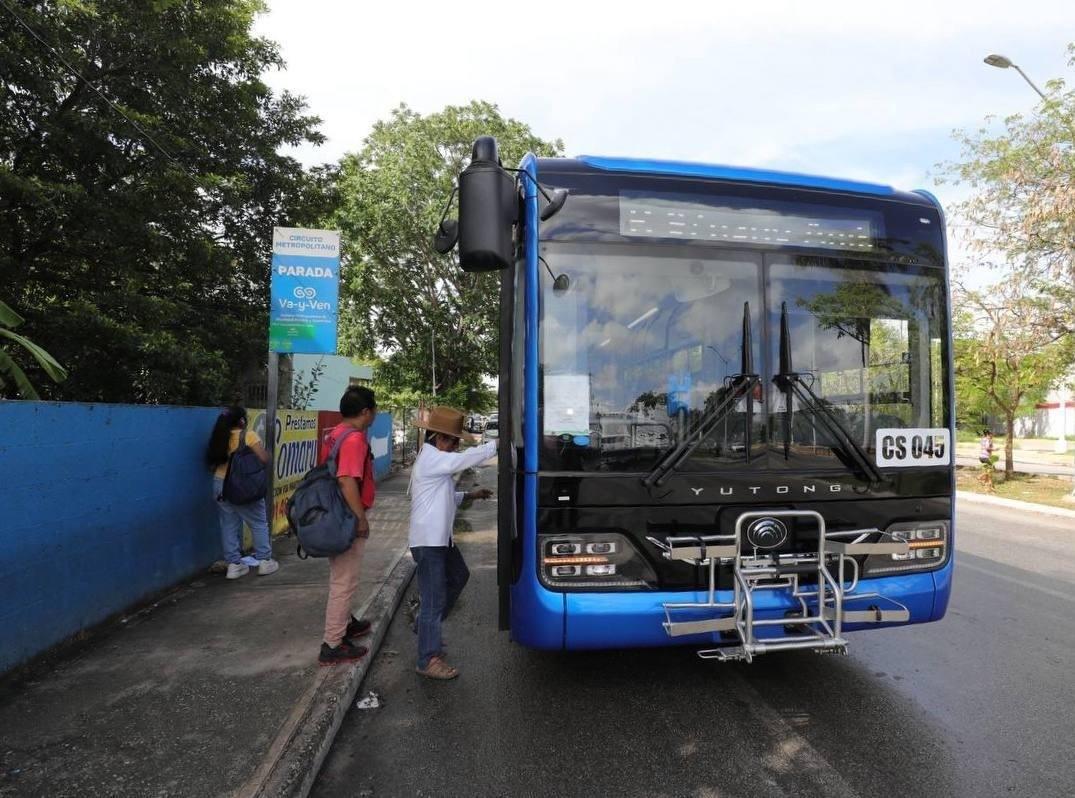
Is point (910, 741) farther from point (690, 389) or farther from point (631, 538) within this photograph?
point (690, 389)

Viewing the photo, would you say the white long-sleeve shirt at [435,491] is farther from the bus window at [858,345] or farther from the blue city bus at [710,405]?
the bus window at [858,345]

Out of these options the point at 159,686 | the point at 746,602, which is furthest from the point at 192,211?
the point at 746,602

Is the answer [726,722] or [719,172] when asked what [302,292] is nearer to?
[719,172]

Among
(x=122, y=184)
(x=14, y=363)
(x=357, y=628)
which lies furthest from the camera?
(x=122, y=184)

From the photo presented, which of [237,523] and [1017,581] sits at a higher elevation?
[237,523]

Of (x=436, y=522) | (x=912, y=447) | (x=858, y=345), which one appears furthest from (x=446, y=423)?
(x=912, y=447)

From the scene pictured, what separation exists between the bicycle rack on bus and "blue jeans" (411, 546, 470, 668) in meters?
1.42

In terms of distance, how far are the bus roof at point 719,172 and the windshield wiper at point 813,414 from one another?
0.81m

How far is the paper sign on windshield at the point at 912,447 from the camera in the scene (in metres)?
3.61

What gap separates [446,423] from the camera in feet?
13.2

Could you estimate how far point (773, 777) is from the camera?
117 inches

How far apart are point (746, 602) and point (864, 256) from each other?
2.07 m

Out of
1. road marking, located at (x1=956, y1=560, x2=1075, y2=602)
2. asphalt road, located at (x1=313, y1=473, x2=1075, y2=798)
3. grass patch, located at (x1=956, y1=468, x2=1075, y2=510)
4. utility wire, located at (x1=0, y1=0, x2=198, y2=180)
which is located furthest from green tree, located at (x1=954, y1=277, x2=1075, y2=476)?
utility wire, located at (x1=0, y1=0, x2=198, y2=180)

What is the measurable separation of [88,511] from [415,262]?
21.6 meters
